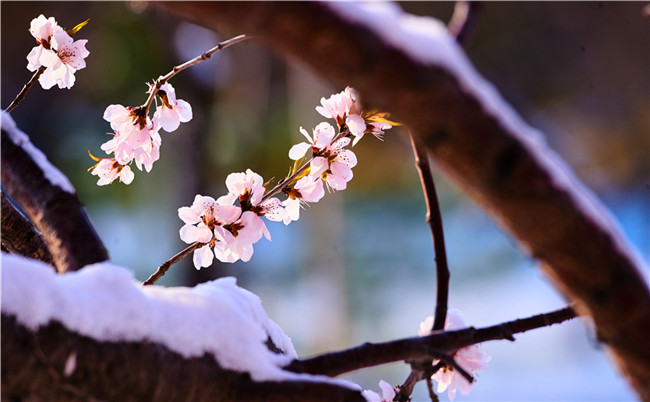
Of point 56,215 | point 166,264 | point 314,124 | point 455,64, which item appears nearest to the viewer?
point 455,64

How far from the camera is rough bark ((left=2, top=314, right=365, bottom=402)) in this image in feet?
0.76

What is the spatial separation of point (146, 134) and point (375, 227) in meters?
3.43

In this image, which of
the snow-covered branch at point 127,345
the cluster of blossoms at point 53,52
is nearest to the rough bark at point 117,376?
the snow-covered branch at point 127,345

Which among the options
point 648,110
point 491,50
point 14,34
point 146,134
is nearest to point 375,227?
point 491,50

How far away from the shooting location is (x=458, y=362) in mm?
442

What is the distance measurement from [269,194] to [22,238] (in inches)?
7.1

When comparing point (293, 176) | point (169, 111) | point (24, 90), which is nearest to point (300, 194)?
point (293, 176)

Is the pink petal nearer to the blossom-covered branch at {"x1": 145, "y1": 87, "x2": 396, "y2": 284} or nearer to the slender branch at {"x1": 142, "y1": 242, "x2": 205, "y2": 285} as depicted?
the blossom-covered branch at {"x1": 145, "y1": 87, "x2": 396, "y2": 284}

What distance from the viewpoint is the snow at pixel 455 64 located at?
19 centimetres

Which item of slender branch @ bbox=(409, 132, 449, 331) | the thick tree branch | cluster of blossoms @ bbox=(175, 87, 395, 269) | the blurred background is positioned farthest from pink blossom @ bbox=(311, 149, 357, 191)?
the blurred background

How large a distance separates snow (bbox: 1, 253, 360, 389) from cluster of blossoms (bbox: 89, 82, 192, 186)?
20 centimetres

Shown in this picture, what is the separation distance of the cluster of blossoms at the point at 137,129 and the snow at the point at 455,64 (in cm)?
28

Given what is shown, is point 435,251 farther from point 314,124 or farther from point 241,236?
point 314,124

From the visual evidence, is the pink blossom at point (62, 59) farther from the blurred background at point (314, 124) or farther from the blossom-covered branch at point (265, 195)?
the blurred background at point (314, 124)
